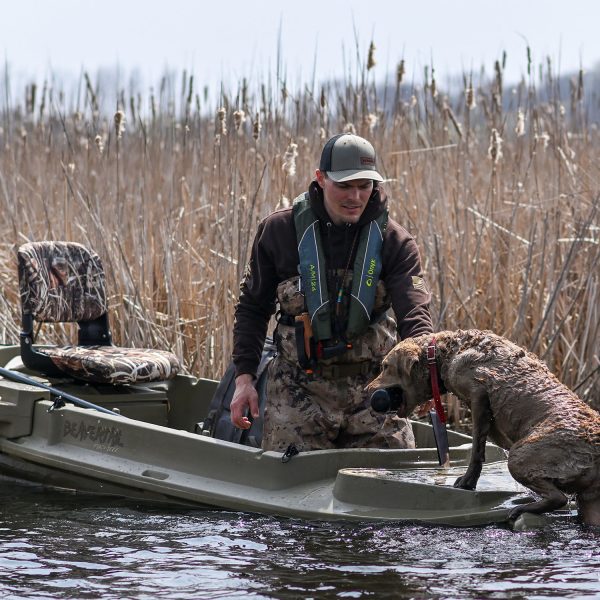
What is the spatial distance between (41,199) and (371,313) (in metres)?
3.97

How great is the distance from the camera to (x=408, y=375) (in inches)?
198

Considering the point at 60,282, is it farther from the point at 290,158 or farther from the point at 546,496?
the point at 546,496

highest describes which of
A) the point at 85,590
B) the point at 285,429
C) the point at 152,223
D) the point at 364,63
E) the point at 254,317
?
the point at 364,63

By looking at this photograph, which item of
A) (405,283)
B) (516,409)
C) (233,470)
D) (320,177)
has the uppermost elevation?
(320,177)

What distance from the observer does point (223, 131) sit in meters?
7.87

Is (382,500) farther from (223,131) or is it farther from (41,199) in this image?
(41,199)

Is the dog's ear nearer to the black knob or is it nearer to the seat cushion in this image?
the black knob

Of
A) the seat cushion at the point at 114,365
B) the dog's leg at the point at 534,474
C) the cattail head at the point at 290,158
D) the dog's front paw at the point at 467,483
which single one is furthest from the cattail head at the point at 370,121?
the dog's leg at the point at 534,474

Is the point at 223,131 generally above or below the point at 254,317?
above

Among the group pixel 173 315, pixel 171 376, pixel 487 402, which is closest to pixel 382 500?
pixel 487 402

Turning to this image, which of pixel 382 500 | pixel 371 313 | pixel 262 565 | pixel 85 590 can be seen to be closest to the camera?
pixel 85 590

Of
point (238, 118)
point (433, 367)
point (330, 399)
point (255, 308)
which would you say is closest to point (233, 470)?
point (330, 399)

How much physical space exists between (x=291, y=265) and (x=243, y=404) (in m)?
0.73

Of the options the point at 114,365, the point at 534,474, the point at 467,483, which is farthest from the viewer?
the point at 114,365
